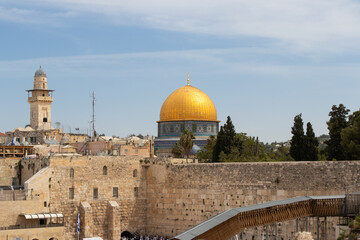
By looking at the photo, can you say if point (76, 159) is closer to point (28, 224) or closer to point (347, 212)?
point (28, 224)

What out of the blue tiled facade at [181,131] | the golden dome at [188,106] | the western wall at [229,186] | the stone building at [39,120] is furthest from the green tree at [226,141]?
the stone building at [39,120]

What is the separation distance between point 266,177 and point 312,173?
2294mm

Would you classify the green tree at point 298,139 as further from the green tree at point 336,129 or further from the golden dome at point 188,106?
the golden dome at point 188,106

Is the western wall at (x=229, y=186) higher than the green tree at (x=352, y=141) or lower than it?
lower

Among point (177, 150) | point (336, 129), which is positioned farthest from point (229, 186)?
point (177, 150)

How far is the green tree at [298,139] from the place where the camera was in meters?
32.9

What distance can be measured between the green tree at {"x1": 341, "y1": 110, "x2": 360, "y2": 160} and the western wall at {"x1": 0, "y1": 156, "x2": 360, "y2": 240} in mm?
3993

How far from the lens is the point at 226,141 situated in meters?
35.6

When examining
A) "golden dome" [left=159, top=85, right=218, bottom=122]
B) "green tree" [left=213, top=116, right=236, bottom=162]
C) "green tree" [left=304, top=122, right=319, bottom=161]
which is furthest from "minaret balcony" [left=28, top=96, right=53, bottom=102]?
"green tree" [left=304, top=122, right=319, bottom=161]

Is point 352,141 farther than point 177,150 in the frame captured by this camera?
No

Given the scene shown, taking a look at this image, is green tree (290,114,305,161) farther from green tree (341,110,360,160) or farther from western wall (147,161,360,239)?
western wall (147,161,360,239)

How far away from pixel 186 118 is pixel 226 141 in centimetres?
1476

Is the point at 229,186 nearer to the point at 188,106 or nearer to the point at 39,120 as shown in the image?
the point at 188,106

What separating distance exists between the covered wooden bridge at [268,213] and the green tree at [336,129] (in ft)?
44.3
